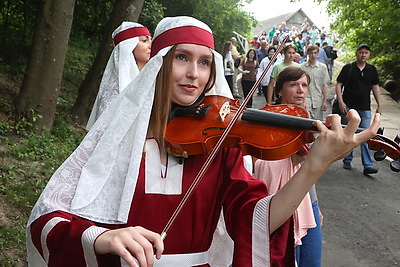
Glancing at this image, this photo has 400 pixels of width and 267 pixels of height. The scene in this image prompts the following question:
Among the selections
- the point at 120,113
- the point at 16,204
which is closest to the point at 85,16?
the point at 16,204

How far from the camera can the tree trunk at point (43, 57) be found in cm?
571

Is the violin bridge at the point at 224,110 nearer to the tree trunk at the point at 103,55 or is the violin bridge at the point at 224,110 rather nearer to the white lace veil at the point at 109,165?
the white lace veil at the point at 109,165

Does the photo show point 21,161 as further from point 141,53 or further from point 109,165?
point 109,165

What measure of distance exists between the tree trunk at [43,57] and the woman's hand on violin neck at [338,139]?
4.92 metres

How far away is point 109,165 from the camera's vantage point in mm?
1788

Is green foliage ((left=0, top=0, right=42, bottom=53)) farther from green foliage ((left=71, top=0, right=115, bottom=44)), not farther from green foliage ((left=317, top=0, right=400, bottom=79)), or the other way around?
green foliage ((left=317, top=0, right=400, bottom=79))

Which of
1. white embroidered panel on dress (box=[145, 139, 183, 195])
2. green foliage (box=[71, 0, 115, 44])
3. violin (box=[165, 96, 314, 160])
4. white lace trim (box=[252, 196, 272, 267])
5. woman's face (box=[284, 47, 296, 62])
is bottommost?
white lace trim (box=[252, 196, 272, 267])

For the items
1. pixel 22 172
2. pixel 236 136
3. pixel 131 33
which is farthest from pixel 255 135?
pixel 22 172

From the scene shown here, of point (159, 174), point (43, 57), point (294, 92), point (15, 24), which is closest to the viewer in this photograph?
point (159, 174)

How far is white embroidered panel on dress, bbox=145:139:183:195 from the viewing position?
1.84 m

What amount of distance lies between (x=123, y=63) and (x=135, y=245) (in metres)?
3.18

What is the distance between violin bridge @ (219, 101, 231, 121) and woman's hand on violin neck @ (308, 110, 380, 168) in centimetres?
71

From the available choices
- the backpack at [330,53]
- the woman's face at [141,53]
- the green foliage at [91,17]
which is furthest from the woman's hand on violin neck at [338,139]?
the backpack at [330,53]

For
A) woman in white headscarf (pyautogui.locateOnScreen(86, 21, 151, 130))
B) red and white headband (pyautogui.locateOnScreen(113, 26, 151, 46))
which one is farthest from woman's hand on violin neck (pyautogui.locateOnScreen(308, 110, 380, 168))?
red and white headband (pyautogui.locateOnScreen(113, 26, 151, 46))
